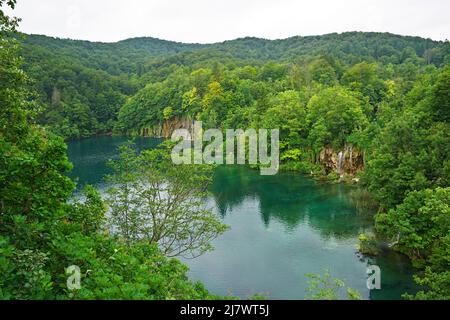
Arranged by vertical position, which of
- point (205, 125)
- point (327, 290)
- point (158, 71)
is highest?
point (158, 71)

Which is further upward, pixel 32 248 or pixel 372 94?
pixel 372 94

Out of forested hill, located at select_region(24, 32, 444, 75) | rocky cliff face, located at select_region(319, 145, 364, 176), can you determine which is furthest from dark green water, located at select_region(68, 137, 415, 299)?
forested hill, located at select_region(24, 32, 444, 75)

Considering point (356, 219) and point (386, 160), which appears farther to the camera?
point (356, 219)

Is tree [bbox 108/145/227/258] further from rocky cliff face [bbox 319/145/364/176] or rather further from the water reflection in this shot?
rocky cliff face [bbox 319/145/364/176]

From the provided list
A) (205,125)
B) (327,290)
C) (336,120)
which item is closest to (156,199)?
(327,290)

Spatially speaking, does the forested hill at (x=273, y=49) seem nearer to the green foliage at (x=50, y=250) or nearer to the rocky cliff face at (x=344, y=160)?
the rocky cliff face at (x=344, y=160)

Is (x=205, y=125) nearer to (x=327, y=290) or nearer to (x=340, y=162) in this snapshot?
(x=340, y=162)
